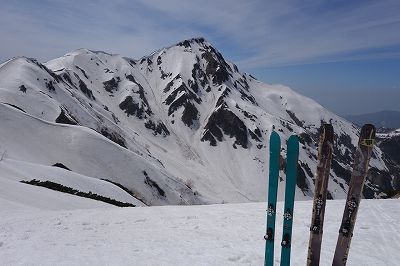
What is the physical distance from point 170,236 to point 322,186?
801 cm

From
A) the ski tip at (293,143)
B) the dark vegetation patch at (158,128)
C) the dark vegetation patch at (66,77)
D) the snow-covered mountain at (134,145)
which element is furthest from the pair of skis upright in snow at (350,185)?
the dark vegetation patch at (158,128)

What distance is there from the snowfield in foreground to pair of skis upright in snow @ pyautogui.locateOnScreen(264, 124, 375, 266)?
2987mm

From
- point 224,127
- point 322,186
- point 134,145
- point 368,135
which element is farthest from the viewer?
point 224,127

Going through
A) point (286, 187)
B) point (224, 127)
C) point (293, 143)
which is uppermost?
point (224, 127)

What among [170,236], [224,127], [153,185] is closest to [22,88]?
[153,185]

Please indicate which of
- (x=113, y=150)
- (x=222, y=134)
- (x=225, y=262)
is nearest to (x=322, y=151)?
(x=225, y=262)

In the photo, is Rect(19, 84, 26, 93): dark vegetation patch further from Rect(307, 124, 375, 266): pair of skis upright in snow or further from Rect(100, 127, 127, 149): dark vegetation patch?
Rect(307, 124, 375, 266): pair of skis upright in snow

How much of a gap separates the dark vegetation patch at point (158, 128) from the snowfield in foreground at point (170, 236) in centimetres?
16851

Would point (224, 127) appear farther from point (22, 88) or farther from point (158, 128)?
point (22, 88)

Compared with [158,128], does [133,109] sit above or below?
above

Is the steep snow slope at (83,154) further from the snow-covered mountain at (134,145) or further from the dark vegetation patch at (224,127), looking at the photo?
the dark vegetation patch at (224,127)

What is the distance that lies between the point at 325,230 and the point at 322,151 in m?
8.70

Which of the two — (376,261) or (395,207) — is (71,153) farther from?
(376,261)

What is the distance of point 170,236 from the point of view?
14.4 meters
